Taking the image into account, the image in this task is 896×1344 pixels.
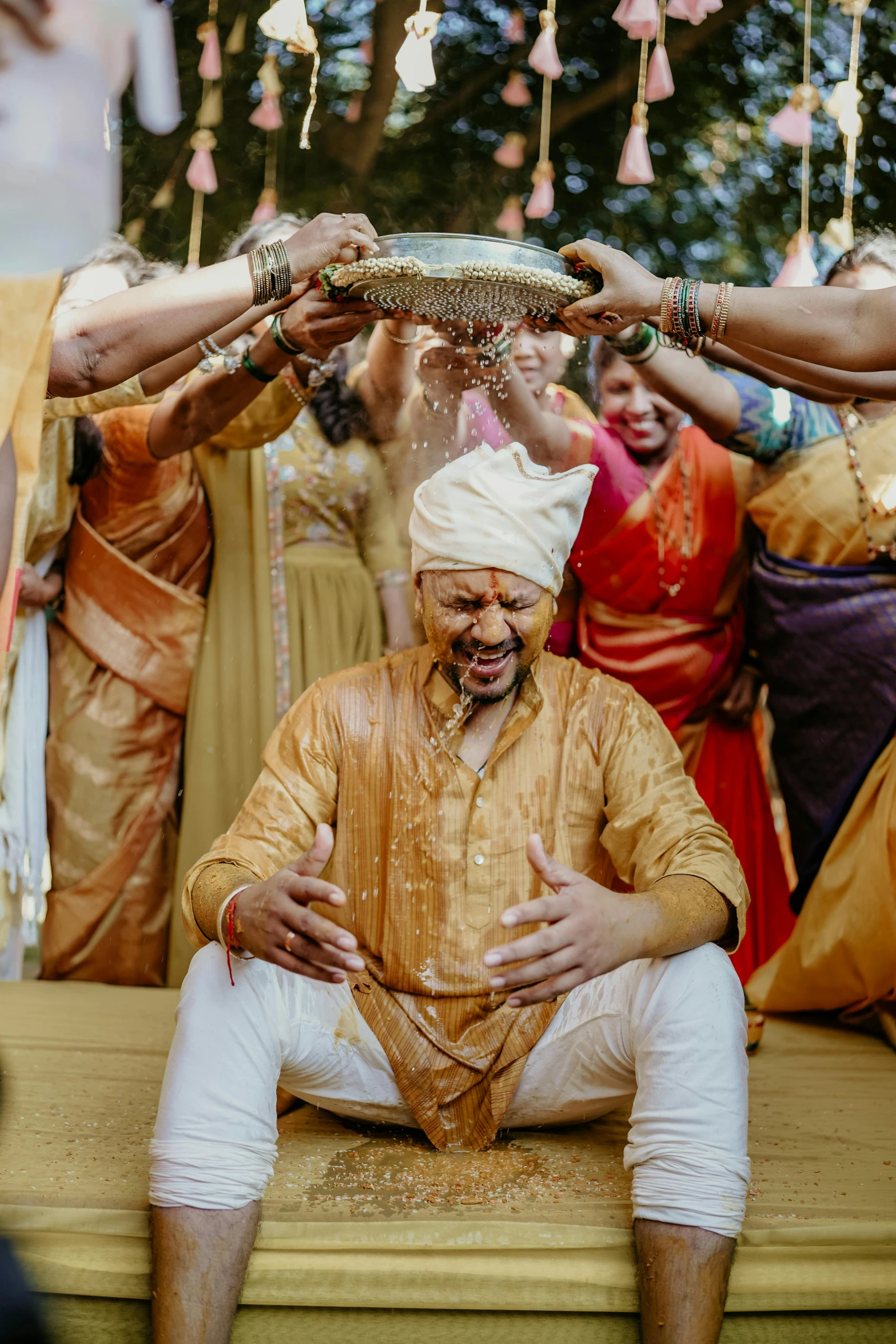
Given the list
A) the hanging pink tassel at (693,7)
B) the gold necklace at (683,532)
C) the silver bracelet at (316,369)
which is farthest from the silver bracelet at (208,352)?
the hanging pink tassel at (693,7)

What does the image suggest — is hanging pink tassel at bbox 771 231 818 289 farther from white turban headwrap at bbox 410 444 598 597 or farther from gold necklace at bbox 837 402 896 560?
white turban headwrap at bbox 410 444 598 597

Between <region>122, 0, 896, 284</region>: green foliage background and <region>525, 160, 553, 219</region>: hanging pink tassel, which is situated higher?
<region>122, 0, 896, 284</region>: green foliage background

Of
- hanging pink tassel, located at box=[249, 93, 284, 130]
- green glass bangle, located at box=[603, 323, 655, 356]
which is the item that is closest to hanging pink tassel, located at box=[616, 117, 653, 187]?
green glass bangle, located at box=[603, 323, 655, 356]

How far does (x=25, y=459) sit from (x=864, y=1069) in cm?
225

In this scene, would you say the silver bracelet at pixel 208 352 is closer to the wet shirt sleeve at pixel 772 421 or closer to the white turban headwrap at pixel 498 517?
the white turban headwrap at pixel 498 517

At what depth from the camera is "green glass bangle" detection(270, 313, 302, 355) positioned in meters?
2.81

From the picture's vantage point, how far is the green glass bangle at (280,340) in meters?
2.81

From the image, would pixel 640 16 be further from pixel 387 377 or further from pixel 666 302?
pixel 666 302

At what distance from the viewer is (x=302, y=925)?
6.57 feet

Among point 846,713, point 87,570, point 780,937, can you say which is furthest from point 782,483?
point 87,570

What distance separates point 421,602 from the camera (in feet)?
8.41

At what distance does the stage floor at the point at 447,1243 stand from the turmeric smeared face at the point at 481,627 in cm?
83

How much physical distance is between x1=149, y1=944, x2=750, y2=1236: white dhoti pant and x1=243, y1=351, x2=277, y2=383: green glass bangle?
143 cm

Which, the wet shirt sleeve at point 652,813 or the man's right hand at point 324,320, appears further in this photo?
the man's right hand at point 324,320
